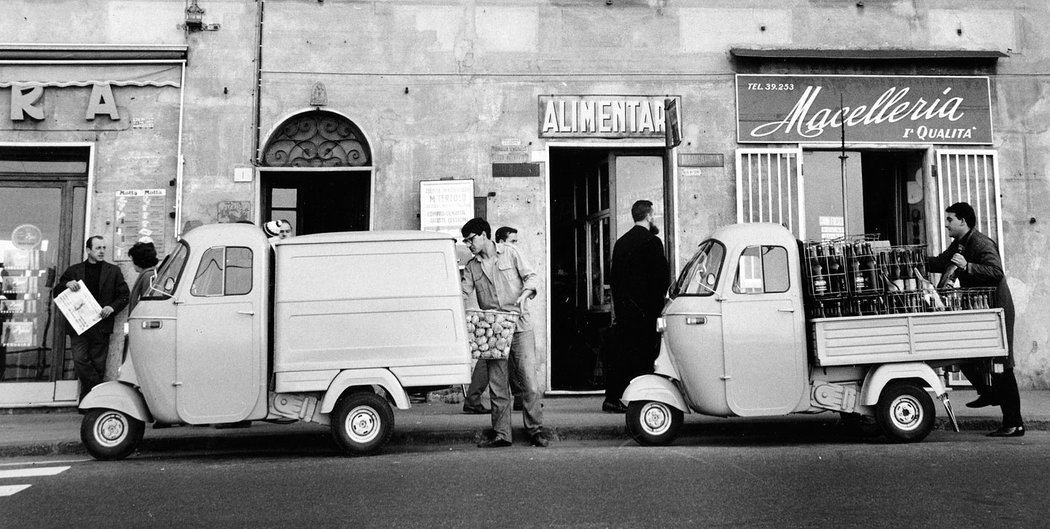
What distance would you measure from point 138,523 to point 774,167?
897 centimetres

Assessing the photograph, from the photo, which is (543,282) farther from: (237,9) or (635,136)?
(237,9)

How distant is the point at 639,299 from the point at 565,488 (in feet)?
12.8

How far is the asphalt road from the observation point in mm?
5066

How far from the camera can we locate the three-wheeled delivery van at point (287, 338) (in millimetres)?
7414

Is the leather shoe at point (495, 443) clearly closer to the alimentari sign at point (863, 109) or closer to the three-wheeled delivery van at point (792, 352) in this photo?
the three-wheeled delivery van at point (792, 352)

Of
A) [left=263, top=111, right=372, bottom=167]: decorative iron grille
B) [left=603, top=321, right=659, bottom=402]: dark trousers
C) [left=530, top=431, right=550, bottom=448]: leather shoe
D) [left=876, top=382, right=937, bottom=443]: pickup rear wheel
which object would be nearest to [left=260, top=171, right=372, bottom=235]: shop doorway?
[left=263, top=111, right=372, bottom=167]: decorative iron grille

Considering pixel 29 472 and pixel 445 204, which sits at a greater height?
pixel 445 204

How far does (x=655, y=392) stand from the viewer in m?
7.68

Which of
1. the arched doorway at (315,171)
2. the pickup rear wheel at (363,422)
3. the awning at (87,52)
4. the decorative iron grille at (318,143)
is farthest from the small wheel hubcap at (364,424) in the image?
the awning at (87,52)

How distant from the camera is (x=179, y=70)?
11.4 meters

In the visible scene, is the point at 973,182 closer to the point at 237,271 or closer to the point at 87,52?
the point at 237,271

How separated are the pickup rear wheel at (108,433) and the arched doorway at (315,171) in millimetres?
4506

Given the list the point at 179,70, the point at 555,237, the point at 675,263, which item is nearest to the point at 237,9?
the point at 179,70

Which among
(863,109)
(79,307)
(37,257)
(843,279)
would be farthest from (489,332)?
(37,257)
